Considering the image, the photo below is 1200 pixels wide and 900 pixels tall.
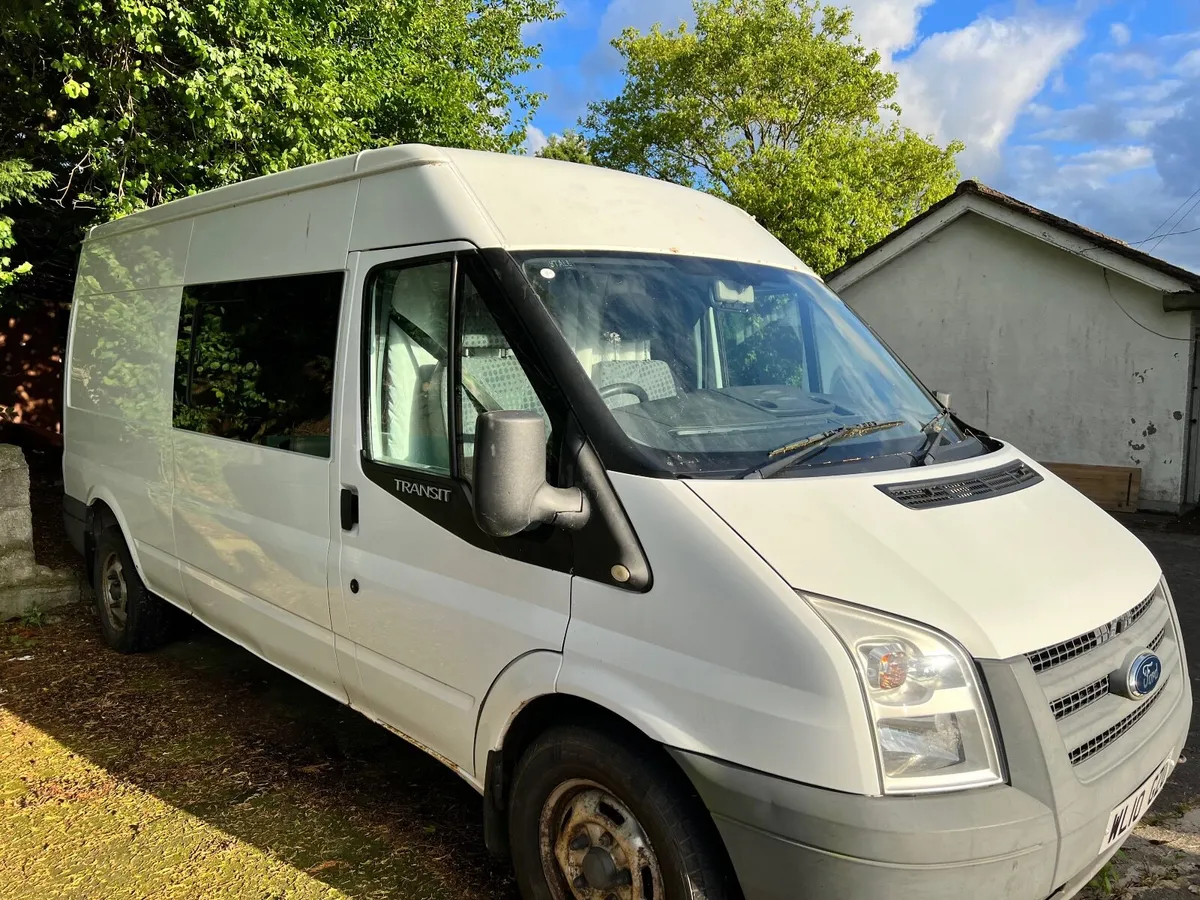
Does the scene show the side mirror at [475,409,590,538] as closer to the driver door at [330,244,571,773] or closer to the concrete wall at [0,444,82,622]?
the driver door at [330,244,571,773]

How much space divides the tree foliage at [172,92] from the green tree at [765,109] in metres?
15.8

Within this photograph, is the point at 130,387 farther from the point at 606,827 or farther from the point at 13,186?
the point at 606,827

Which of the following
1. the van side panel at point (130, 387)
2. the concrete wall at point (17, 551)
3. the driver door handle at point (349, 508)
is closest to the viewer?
the driver door handle at point (349, 508)

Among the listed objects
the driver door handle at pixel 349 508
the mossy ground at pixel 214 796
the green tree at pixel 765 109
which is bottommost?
the mossy ground at pixel 214 796

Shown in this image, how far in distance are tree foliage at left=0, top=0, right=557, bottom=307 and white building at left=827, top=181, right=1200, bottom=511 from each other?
7.76m

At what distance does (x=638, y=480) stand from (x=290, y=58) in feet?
22.1

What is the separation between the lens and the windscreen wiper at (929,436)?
269 cm

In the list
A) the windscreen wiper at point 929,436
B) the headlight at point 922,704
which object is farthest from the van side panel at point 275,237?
the headlight at point 922,704

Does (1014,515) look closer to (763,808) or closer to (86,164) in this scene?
(763,808)

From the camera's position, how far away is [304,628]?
11.6 ft

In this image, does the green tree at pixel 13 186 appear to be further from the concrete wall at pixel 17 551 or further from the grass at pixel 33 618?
the grass at pixel 33 618

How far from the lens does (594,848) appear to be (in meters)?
2.40

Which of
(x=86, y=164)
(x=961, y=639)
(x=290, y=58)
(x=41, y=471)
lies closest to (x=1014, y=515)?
(x=961, y=639)

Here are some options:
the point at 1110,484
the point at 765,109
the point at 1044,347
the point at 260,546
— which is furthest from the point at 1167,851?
the point at 765,109
